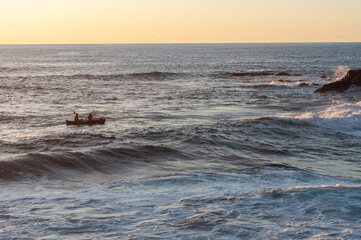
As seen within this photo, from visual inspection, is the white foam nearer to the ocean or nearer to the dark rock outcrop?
the ocean

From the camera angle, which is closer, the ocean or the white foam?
the ocean

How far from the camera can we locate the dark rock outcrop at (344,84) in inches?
1778

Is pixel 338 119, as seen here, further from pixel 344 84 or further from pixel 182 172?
pixel 344 84

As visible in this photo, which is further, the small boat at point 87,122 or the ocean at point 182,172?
the small boat at point 87,122

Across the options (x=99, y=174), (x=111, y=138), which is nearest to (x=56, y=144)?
(x=111, y=138)

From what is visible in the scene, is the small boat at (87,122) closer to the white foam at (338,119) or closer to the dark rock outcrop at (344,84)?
the white foam at (338,119)

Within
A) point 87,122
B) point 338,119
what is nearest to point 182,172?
point 87,122

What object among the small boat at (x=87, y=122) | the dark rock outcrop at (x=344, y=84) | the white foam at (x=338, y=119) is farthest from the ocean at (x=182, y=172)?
the dark rock outcrop at (x=344, y=84)

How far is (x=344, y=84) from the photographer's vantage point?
4559cm

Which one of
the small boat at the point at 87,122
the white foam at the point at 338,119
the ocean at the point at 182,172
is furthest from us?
the small boat at the point at 87,122

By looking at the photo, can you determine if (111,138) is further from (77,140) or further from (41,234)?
(41,234)

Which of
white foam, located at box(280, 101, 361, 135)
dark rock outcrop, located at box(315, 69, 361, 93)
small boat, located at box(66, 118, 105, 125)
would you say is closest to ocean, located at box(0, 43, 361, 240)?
white foam, located at box(280, 101, 361, 135)

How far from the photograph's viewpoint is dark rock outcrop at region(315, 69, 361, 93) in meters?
45.2

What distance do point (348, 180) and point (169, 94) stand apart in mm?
30012
